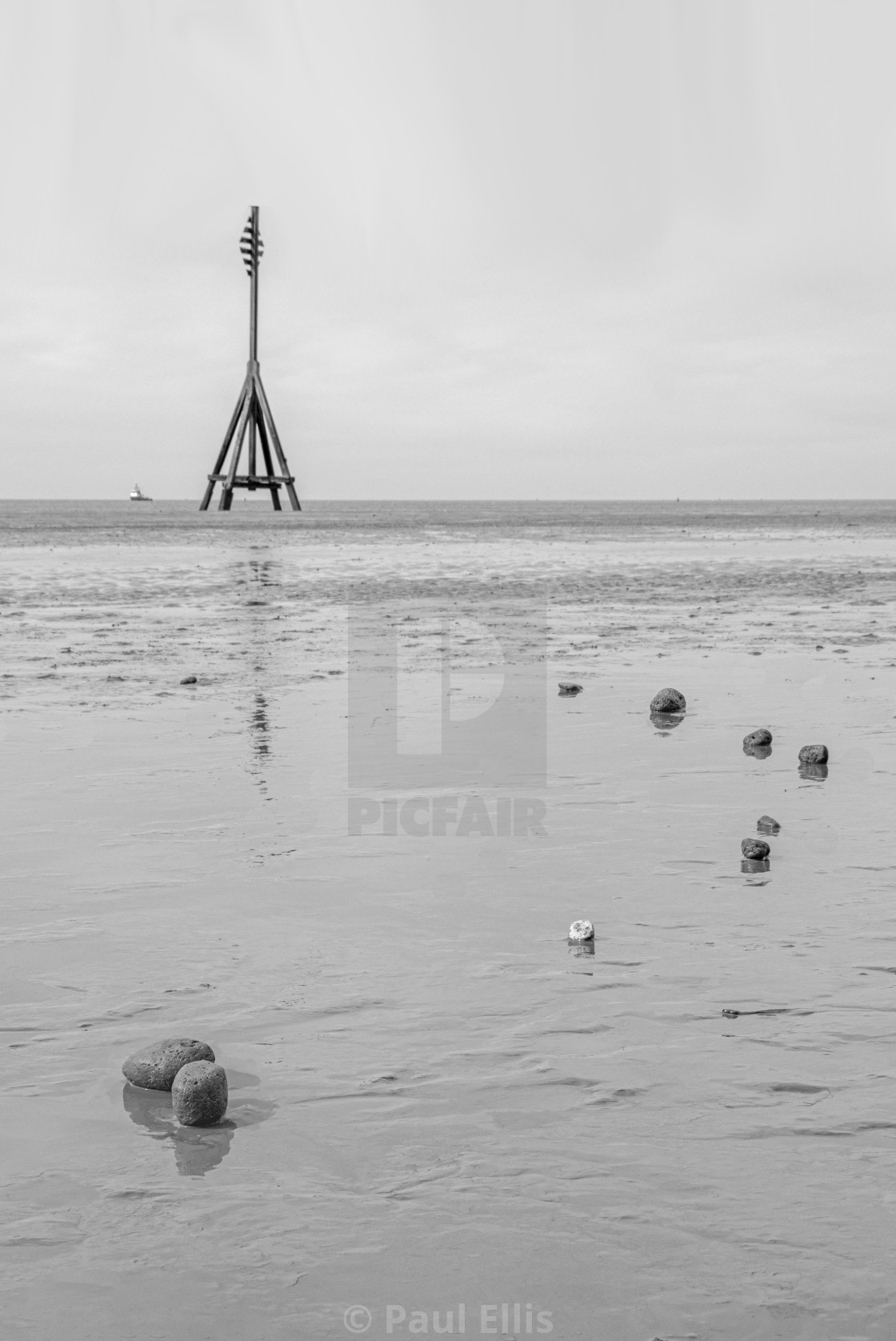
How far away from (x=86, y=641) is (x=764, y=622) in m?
9.02

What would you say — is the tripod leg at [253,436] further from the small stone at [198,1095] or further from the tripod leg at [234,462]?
the small stone at [198,1095]

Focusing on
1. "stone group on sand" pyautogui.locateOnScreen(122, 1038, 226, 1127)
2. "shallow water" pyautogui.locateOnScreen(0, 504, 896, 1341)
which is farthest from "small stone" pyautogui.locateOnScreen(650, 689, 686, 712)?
"stone group on sand" pyautogui.locateOnScreen(122, 1038, 226, 1127)

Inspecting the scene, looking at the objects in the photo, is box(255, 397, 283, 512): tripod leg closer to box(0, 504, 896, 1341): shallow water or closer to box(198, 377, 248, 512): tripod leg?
box(198, 377, 248, 512): tripod leg

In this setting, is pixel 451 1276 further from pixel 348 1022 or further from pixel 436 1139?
pixel 348 1022

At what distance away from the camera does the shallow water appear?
292cm

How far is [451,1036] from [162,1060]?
2.94 feet

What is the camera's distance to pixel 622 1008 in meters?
4.41

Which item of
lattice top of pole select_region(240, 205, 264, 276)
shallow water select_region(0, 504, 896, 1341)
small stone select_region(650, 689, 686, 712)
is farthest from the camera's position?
lattice top of pole select_region(240, 205, 264, 276)

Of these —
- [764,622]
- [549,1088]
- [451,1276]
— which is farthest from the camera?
[764,622]

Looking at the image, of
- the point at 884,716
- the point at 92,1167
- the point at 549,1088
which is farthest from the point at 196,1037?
the point at 884,716

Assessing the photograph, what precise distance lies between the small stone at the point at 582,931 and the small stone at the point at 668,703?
220 inches

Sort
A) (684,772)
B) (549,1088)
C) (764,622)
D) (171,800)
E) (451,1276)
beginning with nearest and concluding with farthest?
(451,1276) < (549,1088) < (171,800) < (684,772) < (764,622)

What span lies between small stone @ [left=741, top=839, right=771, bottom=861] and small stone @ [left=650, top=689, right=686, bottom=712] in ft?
14.0

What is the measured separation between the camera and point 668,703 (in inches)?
413
